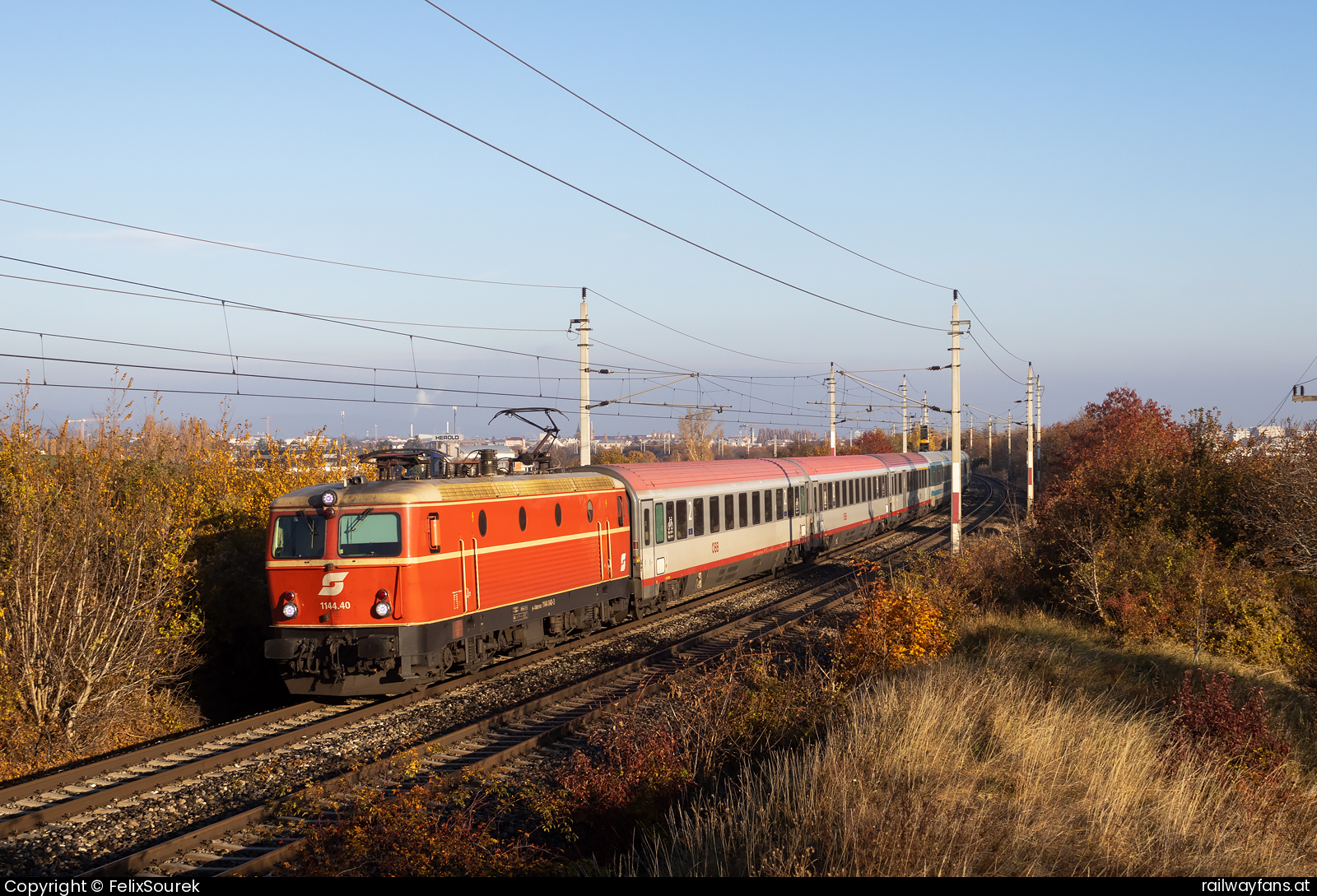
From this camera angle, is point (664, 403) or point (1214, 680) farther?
point (664, 403)

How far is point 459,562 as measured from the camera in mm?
12523

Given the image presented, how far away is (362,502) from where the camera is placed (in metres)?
12.0

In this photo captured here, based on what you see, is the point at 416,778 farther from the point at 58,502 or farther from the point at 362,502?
the point at 58,502

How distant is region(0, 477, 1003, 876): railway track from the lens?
296 inches

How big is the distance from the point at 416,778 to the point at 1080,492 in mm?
16007

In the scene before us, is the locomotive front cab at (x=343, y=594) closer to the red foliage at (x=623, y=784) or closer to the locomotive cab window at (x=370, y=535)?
the locomotive cab window at (x=370, y=535)

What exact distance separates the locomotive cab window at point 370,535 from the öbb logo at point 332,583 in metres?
0.28

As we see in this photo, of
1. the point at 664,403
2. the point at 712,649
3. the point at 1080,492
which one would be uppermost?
the point at 664,403

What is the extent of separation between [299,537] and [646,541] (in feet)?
24.9

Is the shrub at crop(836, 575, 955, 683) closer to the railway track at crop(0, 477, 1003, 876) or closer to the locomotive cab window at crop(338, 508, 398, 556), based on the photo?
the railway track at crop(0, 477, 1003, 876)

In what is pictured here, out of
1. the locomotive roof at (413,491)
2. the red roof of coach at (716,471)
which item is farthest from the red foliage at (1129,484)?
the locomotive roof at (413,491)

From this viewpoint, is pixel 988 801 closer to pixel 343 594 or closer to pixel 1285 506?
pixel 343 594

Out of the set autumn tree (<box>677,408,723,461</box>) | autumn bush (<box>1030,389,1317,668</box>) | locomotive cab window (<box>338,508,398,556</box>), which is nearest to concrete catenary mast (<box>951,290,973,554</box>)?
autumn bush (<box>1030,389,1317,668</box>)

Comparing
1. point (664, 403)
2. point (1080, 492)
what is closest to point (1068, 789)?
point (1080, 492)
